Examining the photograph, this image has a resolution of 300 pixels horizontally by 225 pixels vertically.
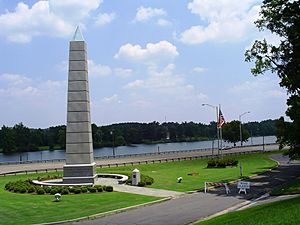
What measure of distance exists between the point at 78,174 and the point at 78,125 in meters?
3.67

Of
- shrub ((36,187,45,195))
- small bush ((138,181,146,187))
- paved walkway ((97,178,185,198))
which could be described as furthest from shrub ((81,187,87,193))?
small bush ((138,181,146,187))

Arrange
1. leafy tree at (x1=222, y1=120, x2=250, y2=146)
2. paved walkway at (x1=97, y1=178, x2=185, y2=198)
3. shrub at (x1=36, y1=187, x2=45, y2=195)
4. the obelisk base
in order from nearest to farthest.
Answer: paved walkway at (x1=97, y1=178, x2=185, y2=198) → shrub at (x1=36, y1=187, x2=45, y2=195) → the obelisk base → leafy tree at (x1=222, y1=120, x2=250, y2=146)

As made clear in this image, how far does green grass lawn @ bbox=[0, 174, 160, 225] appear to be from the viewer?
64.2ft

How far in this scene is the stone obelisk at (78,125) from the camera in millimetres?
31422

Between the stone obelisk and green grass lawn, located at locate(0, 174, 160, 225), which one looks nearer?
green grass lawn, located at locate(0, 174, 160, 225)

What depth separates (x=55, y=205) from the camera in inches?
901

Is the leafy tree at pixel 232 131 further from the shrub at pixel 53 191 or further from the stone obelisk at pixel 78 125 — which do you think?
the shrub at pixel 53 191

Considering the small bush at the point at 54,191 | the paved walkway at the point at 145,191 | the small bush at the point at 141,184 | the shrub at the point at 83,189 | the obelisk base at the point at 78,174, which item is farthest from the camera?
the obelisk base at the point at 78,174

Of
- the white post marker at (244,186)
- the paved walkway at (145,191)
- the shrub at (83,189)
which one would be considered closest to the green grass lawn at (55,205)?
the shrub at (83,189)

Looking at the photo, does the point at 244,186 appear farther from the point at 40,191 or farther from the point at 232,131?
the point at 232,131

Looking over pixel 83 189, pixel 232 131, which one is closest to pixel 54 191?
pixel 83 189

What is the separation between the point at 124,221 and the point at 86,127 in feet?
47.0

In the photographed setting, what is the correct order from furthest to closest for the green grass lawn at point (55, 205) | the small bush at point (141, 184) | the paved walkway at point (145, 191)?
1. the small bush at point (141, 184)
2. the paved walkway at point (145, 191)
3. the green grass lawn at point (55, 205)

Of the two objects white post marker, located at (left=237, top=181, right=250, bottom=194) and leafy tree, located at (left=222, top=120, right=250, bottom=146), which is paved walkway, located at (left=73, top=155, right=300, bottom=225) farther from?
leafy tree, located at (left=222, top=120, right=250, bottom=146)
